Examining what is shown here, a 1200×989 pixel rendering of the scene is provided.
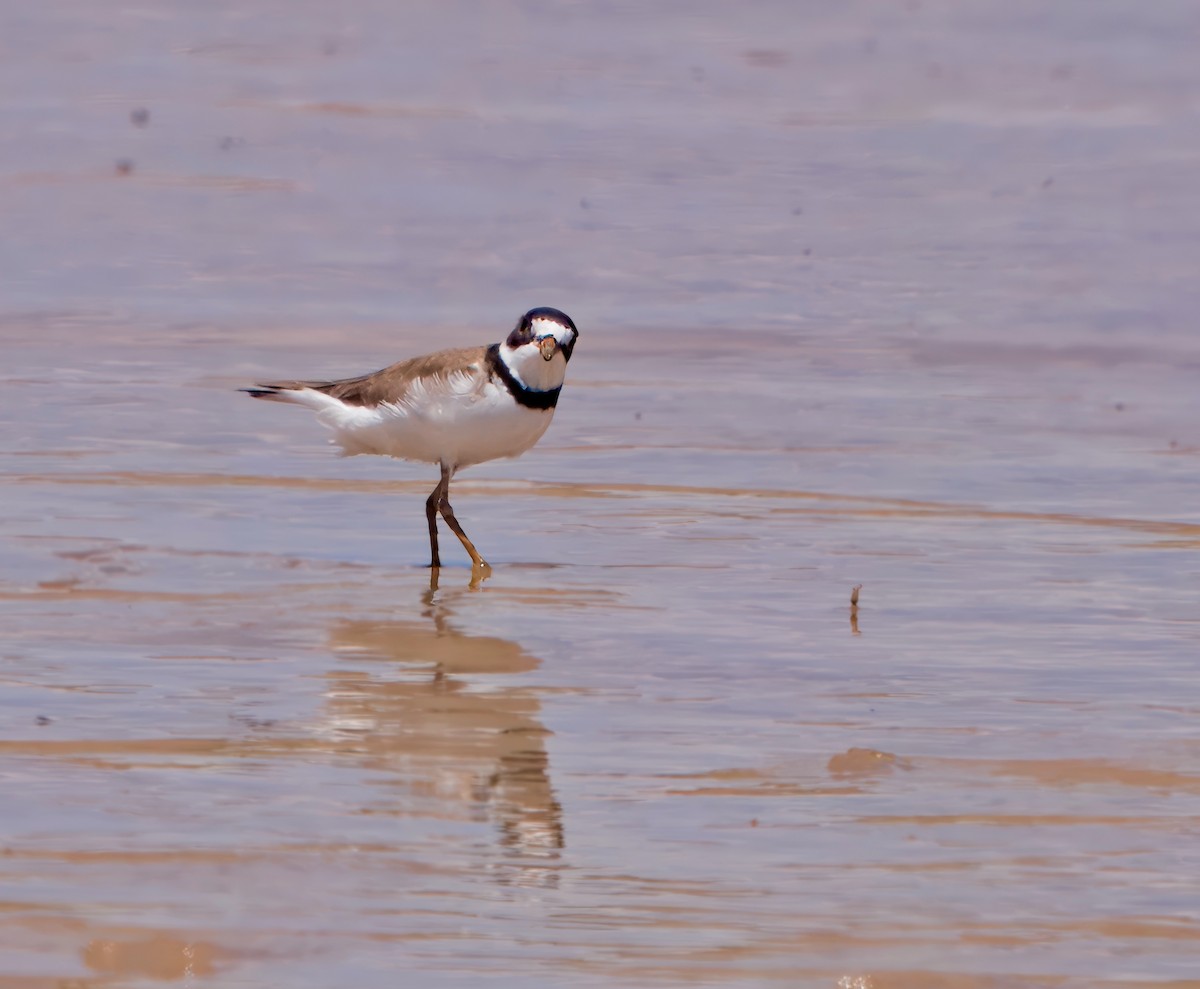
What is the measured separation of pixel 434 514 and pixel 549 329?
2.38 ft

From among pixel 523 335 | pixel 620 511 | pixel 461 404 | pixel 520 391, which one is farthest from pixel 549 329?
pixel 620 511

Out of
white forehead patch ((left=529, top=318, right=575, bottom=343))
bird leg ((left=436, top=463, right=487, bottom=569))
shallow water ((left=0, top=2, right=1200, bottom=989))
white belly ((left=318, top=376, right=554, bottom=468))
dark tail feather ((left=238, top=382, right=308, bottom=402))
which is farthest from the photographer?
dark tail feather ((left=238, top=382, right=308, bottom=402))

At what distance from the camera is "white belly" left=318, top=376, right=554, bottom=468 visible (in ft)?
25.6

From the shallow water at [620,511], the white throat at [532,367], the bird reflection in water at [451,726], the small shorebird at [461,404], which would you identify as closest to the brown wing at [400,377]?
the small shorebird at [461,404]

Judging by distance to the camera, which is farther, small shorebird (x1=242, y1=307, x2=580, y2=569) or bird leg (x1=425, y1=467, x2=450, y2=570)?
small shorebird (x1=242, y1=307, x2=580, y2=569)

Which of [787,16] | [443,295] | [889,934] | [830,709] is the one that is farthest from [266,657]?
[787,16]

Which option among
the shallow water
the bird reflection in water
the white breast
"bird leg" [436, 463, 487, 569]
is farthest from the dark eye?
the bird reflection in water

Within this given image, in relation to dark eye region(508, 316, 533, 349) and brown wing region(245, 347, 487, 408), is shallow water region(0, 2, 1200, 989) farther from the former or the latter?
dark eye region(508, 316, 533, 349)

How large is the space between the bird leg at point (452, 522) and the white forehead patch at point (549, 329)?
24.3 inches

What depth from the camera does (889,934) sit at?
415cm

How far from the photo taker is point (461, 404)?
7812 mm

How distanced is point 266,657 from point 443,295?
5.55 m

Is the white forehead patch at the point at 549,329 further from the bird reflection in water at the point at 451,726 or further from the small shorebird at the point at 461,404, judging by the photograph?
the bird reflection in water at the point at 451,726

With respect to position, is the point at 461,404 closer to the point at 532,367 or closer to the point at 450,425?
the point at 450,425
